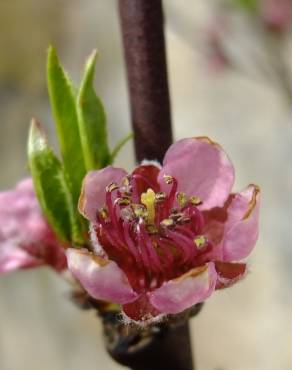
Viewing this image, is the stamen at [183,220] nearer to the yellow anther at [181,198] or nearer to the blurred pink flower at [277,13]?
the yellow anther at [181,198]

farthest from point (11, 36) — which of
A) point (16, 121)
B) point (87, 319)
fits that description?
point (87, 319)

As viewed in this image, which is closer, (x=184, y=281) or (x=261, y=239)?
(x=184, y=281)

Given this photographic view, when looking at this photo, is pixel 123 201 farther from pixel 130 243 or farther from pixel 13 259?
pixel 13 259

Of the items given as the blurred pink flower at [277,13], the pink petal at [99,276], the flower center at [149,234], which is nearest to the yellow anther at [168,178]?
the flower center at [149,234]

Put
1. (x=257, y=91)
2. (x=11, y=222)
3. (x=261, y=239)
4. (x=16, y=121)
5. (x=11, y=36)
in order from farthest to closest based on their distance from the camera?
(x=11, y=36)
(x=16, y=121)
(x=257, y=91)
(x=261, y=239)
(x=11, y=222)

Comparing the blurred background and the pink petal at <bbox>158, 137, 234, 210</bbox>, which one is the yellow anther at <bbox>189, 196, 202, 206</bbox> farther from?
the blurred background

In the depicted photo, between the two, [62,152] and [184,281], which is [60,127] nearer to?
[62,152]
